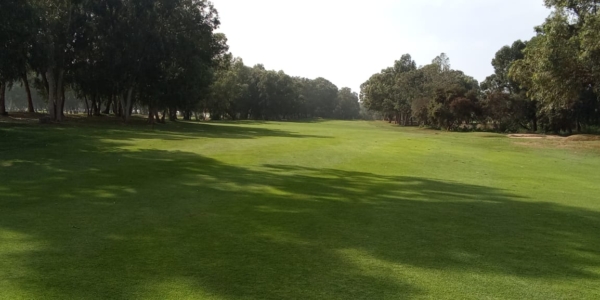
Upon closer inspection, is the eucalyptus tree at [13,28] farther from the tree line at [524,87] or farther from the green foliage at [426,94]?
the green foliage at [426,94]

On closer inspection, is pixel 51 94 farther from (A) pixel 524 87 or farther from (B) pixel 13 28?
(A) pixel 524 87

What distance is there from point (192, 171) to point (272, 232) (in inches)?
368

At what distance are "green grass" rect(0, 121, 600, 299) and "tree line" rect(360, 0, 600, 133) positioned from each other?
28.0 m

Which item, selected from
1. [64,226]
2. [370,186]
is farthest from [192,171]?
[64,226]

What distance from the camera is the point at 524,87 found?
72875 mm

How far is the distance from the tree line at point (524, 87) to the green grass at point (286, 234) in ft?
92.0

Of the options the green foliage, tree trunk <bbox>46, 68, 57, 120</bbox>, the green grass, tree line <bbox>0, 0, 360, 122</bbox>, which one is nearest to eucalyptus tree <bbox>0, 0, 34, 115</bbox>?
tree line <bbox>0, 0, 360, 122</bbox>

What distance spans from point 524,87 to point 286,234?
72.1 meters

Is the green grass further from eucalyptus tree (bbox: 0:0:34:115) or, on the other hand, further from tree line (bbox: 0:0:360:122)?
tree line (bbox: 0:0:360:122)

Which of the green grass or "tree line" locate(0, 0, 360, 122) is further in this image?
"tree line" locate(0, 0, 360, 122)

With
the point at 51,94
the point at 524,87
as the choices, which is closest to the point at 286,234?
the point at 51,94

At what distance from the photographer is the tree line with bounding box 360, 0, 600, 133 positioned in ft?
142

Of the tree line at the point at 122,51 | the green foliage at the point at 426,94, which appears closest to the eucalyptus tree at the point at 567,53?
the green foliage at the point at 426,94

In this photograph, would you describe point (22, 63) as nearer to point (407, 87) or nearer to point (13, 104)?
point (407, 87)
